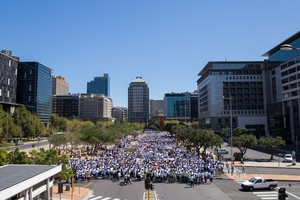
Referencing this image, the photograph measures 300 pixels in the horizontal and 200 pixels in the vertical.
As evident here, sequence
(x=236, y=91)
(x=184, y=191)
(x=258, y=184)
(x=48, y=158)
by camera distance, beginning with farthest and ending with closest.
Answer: (x=236, y=91) → (x=258, y=184) → (x=184, y=191) → (x=48, y=158)

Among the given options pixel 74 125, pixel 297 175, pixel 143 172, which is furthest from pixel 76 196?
pixel 74 125

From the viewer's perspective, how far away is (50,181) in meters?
20.7

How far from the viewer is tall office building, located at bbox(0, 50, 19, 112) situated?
106m

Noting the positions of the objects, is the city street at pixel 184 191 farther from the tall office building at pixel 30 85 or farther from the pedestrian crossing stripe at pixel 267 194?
the tall office building at pixel 30 85

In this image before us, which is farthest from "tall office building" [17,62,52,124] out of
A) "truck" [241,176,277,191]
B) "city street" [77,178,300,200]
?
"truck" [241,176,277,191]

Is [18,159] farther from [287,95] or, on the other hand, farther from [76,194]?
[287,95]

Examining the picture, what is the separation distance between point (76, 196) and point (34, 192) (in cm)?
730

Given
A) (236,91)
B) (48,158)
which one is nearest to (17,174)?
(48,158)

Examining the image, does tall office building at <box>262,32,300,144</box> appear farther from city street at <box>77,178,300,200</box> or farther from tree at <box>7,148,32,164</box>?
tree at <box>7,148,32,164</box>

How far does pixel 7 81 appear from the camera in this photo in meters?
109

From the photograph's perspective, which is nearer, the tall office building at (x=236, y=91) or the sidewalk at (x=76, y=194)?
the sidewalk at (x=76, y=194)

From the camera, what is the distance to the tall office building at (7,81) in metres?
106

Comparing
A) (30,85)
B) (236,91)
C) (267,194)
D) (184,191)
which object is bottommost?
(267,194)

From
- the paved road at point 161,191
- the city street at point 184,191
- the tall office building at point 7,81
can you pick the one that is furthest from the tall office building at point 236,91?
the paved road at point 161,191
